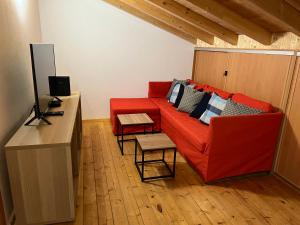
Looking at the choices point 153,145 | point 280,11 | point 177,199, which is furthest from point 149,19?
point 177,199

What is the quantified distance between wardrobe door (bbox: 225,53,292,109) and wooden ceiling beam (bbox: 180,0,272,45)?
0.80 feet

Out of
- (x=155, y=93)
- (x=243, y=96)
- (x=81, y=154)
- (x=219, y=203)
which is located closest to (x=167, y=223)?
(x=219, y=203)

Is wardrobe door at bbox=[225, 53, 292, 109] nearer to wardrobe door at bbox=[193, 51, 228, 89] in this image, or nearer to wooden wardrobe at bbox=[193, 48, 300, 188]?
wooden wardrobe at bbox=[193, 48, 300, 188]

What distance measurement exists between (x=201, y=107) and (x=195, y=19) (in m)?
1.22

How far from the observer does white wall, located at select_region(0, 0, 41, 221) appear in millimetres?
1815

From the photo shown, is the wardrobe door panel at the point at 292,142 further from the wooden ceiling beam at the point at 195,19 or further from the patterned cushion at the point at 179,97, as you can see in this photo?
the patterned cushion at the point at 179,97

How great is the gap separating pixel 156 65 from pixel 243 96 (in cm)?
198

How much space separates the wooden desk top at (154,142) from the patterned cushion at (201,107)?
2.65 feet

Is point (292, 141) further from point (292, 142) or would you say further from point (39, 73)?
point (39, 73)

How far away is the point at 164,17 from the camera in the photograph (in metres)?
3.65

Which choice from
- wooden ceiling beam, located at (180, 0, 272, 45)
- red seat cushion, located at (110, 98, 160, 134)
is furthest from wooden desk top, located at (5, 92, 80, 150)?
wooden ceiling beam, located at (180, 0, 272, 45)

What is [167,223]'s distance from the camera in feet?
6.39

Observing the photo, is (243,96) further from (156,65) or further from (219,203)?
(156,65)

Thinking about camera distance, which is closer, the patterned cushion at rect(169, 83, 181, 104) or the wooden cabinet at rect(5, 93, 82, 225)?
the wooden cabinet at rect(5, 93, 82, 225)
